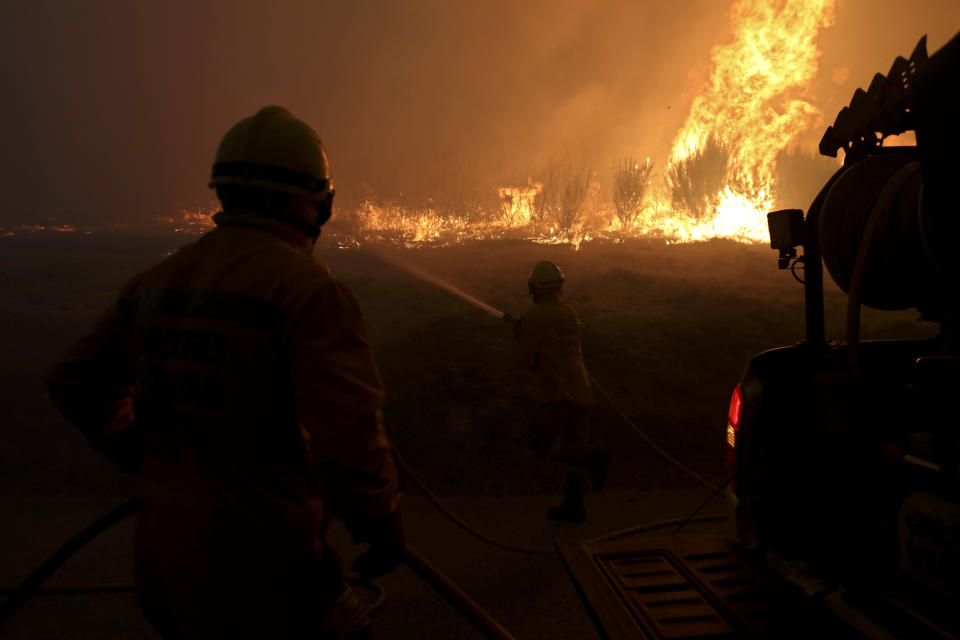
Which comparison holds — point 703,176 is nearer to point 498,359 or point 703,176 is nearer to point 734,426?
point 498,359

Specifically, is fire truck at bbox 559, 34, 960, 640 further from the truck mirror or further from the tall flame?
the tall flame

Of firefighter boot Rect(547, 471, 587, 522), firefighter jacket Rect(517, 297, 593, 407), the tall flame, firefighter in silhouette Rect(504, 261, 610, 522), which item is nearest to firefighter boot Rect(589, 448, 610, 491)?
firefighter in silhouette Rect(504, 261, 610, 522)

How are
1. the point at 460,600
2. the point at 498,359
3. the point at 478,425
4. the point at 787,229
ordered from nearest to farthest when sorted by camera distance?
1. the point at 460,600
2. the point at 787,229
3. the point at 478,425
4. the point at 498,359

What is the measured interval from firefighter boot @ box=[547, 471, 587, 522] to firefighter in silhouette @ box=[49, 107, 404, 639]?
372 centimetres

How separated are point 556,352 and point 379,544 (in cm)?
396

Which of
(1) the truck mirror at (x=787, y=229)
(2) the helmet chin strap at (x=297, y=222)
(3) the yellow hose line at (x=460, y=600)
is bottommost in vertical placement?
(3) the yellow hose line at (x=460, y=600)

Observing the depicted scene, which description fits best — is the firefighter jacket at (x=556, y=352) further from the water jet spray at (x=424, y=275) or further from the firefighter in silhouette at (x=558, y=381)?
the water jet spray at (x=424, y=275)

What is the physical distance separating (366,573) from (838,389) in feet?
6.18

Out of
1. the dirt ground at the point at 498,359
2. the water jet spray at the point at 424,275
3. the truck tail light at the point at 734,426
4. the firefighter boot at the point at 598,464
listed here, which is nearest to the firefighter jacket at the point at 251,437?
the truck tail light at the point at 734,426

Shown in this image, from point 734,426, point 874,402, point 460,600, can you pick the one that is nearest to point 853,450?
point 874,402

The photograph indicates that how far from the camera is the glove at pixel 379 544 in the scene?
190 centimetres

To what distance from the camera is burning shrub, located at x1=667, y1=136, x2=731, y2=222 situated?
48.3 metres

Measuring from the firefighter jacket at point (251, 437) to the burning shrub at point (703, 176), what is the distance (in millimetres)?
49622

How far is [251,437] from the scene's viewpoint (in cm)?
191
